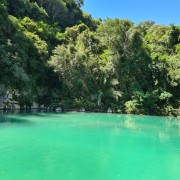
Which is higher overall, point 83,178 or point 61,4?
point 61,4

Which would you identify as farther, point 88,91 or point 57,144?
point 88,91

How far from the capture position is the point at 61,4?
45.1 meters

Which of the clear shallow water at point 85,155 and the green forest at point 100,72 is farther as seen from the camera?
the green forest at point 100,72

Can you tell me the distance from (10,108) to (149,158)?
1974cm

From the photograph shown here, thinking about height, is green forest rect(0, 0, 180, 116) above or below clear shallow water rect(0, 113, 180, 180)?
above

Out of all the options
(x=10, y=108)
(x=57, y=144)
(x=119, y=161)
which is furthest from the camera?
(x=10, y=108)

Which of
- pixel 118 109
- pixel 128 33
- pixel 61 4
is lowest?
pixel 118 109

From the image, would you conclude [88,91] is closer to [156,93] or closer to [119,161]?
[156,93]

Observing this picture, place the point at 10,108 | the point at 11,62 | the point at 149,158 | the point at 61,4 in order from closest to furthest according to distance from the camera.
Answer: the point at 149,158, the point at 11,62, the point at 10,108, the point at 61,4

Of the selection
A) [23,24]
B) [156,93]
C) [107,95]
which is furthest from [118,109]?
[23,24]

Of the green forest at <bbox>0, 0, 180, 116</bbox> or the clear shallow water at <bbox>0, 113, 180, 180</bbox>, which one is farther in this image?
the green forest at <bbox>0, 0, 180, 116</bbox>

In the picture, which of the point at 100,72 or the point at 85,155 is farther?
the point at 100,72

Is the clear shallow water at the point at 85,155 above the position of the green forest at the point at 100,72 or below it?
below

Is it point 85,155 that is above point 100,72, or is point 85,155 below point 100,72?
below
